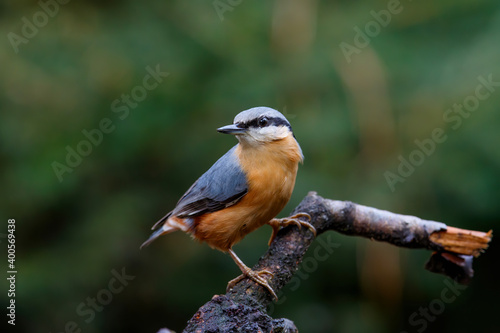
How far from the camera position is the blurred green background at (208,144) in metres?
4.03

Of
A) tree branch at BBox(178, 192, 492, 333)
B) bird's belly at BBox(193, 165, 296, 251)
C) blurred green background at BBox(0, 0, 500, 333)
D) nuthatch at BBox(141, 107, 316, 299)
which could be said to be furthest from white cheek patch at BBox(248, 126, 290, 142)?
blurred green background at BBox(0, 0, 500, 333)

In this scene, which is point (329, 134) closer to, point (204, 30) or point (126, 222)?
point (204, 30)

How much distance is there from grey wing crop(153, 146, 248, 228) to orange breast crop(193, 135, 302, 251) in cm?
4

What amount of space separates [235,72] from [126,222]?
154cm

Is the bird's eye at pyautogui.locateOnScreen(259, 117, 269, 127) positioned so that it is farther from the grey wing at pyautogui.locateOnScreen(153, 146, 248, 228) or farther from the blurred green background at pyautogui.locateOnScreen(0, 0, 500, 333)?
the blurred green background at pyautogui.locateOnScreen(0, 0, 500, 333)

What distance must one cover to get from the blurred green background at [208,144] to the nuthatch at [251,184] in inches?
40.3

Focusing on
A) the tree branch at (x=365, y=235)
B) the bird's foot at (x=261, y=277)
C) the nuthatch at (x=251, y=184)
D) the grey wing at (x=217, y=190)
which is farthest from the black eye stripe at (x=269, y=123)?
the bird's foot at (x=261, y=277)

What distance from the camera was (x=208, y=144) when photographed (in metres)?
4.36

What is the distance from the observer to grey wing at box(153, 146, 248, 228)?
2908 millimetres

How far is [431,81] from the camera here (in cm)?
441

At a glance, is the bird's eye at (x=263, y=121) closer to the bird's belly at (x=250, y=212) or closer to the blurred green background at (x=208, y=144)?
the bird's belly at (x=250, y=212)

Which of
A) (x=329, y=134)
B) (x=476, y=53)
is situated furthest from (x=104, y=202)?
(x=476, y=53)

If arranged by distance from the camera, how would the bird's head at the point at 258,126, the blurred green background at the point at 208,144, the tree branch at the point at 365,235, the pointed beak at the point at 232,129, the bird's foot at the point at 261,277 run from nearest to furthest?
the bird's foot at the point at 261,277 → the tree branch at the point at 365,235 → the pointed beak at the point at 232,129 → the bird's head at the point at 258,126 → the blurred green background at the point at 208,144

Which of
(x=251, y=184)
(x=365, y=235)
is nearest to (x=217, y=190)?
(x=251, y=184)
